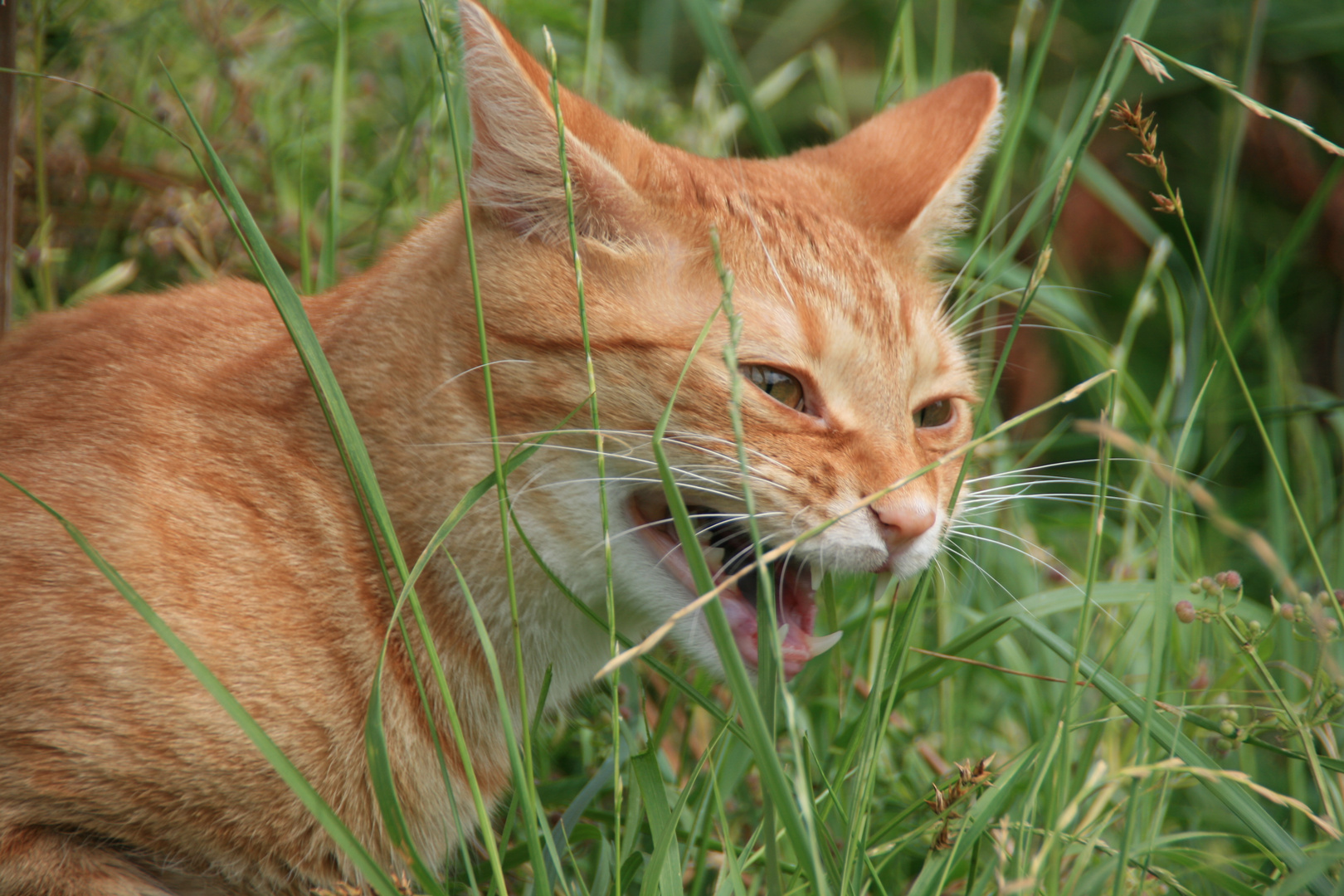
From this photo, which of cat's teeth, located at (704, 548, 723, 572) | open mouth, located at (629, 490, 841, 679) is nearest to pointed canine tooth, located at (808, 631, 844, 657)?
open mouth, located at (629, 490, 841, 679)

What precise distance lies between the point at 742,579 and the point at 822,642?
145 mm

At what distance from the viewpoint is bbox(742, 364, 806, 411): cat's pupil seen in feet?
4.67

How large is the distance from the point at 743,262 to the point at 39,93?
1361 millimetres

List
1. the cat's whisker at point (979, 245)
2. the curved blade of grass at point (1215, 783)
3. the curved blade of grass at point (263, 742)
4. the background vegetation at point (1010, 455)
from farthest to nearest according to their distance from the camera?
1. the cat's whisker at point (979, 245)
2. the background vegetation at point (1010, 455)
3. the curved blade of grass at point (1215, 783)
4. the curved blade of grass at point (263, 742)

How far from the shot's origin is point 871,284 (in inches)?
62.5

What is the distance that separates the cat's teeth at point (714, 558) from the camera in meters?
1.53

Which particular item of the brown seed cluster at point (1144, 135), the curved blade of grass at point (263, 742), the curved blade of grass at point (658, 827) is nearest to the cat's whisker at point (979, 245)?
the brown seed cluster at point (1144, 135)

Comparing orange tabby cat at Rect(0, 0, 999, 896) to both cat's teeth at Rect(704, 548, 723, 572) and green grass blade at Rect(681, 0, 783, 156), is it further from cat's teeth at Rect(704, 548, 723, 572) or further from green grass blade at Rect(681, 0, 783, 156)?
green grass blade at Rect(681, 0, 783, 156)

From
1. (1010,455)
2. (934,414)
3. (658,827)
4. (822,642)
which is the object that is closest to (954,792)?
(822,642)

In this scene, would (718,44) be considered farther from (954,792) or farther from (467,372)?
(954,792)

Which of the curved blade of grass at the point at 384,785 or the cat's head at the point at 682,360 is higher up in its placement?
the cat's head at the point at 682,360

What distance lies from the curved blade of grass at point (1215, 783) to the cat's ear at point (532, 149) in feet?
2.71

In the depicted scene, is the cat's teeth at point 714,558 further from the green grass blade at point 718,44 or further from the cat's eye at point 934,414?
A: the green grass blade at point 718,44

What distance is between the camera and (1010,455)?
2.66m
